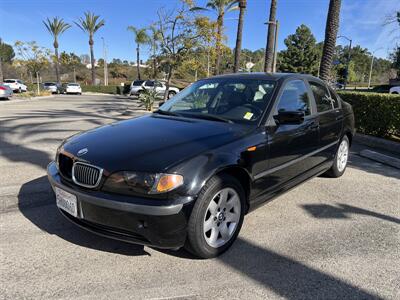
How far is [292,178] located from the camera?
3.92m

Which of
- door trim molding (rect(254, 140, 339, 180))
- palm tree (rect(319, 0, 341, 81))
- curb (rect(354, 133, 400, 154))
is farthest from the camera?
palm tree (rect(319, 0, 341, 81))

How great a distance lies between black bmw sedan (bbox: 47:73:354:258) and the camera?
2.56m

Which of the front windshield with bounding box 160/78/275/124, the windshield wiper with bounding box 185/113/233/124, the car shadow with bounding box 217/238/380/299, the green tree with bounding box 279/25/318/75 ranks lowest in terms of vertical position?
the car shadow with bounding box 217/238/380/299

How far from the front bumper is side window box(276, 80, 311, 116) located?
178cm

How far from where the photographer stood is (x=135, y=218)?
99.7 inches

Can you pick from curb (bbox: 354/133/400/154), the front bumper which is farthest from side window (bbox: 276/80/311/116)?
curb (bbox: 354/133/400/154)

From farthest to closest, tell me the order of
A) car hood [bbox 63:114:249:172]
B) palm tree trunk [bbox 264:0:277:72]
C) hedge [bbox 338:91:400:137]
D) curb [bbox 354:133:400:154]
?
palm tree trunk [bbox 264:0:277:72] → hedge [bbox 338:91:400:137] → curb [bbox 354:133:400:154] → car hood [bbox 63:114:249:172]

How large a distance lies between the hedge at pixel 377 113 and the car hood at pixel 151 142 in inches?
244

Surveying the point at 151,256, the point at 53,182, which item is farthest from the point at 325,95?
the point at 53,182

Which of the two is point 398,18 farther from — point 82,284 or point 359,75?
point 359,75

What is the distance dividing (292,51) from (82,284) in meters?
65.1

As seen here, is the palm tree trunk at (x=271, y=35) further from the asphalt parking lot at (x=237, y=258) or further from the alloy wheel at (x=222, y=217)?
the alloy wheel at (x=222, y=217)

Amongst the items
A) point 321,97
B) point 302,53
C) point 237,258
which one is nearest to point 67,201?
point 237,258

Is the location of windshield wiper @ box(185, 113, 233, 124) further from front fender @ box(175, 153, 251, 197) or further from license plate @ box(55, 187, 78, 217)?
license plate @ box(55, 187, 78, 217)
